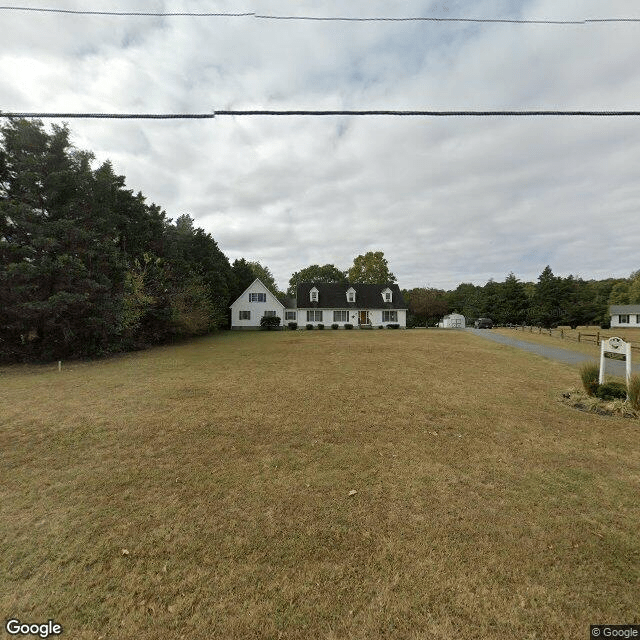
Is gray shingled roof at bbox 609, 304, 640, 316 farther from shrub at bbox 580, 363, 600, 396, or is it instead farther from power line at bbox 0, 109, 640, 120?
power line at bbox 0, 109, 640, 120

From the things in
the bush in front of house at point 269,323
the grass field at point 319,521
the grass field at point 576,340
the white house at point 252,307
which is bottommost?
the grass field at point 319,521

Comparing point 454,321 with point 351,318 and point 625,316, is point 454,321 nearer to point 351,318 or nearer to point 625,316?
point 351,318

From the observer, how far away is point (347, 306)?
4212 cm

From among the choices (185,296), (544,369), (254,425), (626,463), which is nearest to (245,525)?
(254,425)

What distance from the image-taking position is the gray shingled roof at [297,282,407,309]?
4166cm

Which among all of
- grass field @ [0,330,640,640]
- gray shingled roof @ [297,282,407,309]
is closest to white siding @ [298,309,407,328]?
gray shingled roof @ [297,282,407,309]

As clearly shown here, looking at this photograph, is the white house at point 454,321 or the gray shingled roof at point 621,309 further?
the gray shingled roof at point 621,309

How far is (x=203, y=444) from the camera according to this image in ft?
18.5

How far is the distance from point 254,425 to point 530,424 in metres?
6.12

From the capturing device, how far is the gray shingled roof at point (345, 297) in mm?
41656

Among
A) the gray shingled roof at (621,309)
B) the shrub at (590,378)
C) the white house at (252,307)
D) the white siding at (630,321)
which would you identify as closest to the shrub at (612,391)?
the shrub at (590,378)

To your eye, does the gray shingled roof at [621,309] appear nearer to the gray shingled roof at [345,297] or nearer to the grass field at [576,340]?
the grass field at [576,340]

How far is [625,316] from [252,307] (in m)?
68.3

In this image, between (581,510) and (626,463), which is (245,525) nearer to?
(581,510)
